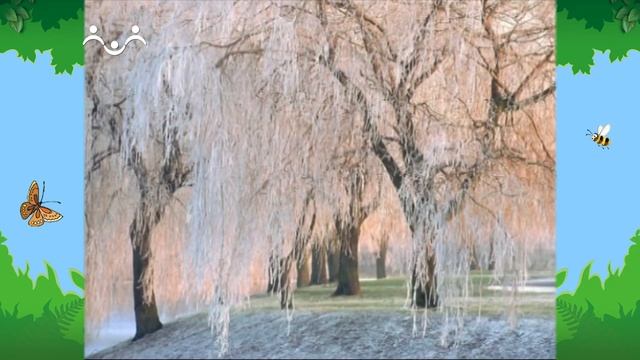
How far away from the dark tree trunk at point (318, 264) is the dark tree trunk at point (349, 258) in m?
0.09

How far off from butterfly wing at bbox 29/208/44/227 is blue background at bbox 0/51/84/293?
26 mm

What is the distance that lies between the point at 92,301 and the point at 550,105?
2.64 metres

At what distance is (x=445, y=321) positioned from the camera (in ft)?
13.5

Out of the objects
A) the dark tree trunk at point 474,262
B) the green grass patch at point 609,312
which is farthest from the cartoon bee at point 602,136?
the dark tree trunk at point 474,262

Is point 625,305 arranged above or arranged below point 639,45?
below

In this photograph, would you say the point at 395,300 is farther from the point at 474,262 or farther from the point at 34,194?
the point at 34,194

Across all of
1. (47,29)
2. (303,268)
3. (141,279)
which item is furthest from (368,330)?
(47,29)

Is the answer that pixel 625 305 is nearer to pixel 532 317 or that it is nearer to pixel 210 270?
pixel 532 317

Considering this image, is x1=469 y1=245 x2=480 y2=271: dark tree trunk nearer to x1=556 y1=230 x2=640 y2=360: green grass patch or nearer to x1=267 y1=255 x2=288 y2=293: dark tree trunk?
x1=556 y1=230 x2=640 y2=360: green grass patch

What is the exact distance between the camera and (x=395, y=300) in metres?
4.11

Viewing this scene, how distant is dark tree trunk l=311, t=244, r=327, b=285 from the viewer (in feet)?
13.5

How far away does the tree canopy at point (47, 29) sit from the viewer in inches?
160

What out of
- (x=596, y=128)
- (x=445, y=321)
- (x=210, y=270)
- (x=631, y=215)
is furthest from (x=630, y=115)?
(x=210, y=270)

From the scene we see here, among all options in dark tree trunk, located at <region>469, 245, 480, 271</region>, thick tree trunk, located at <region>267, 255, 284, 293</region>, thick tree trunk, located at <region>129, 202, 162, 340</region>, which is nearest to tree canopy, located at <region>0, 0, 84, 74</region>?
thick tree trunk, located at <region>129, 202, 162, 340</region>
